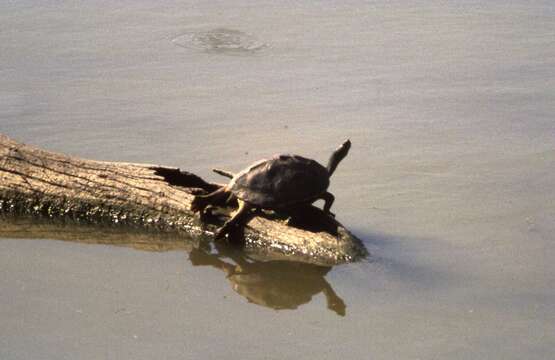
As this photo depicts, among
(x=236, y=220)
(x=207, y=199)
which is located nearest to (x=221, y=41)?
(x=207, y=199)

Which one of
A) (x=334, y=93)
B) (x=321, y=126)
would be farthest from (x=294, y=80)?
(x=321, y=126)

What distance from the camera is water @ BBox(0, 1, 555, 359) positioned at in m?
5.70

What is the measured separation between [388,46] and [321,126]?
2.85 m

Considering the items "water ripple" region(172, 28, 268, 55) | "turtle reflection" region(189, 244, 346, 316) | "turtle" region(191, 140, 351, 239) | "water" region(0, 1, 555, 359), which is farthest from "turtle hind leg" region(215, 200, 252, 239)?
"water ripple" region(172, 28, 268, 55)

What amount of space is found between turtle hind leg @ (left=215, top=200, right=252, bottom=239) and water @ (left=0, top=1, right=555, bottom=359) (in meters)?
0.32

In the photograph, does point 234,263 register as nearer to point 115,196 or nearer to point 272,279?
point 272,279

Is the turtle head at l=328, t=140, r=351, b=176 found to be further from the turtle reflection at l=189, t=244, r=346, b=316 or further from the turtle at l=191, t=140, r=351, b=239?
the turtle reflection at l=189, t=244, r=346, b=316

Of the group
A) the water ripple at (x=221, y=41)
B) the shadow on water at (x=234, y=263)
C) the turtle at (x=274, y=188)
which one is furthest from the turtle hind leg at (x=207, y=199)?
the water ripple at (x=221, y=41)

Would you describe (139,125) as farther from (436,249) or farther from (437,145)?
(436,249)

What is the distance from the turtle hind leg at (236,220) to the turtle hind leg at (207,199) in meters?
0.16

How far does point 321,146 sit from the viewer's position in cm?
885

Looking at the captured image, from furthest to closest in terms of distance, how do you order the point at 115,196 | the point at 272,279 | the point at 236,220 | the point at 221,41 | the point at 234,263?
1. the point at 221,41
2. the point at 115,196
3. the point at 236,220
4. the point at 234,263
5. the point at 272,279

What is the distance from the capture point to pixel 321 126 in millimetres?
9320

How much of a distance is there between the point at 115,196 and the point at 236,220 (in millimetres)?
969
